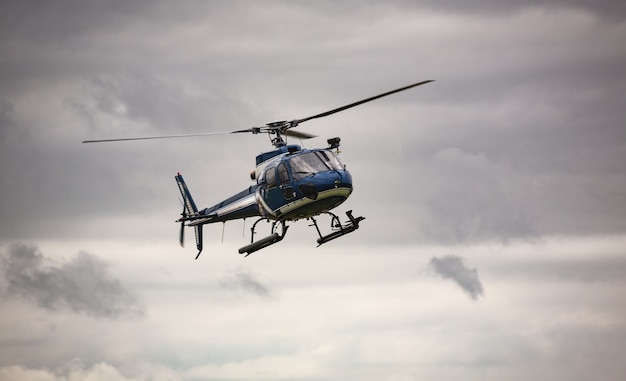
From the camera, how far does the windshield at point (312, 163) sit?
68.2 m

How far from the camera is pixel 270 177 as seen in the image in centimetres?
7025

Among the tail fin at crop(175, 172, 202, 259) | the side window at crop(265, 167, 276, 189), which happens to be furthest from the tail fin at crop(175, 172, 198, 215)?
the side window at crop(265, 167, 276, 189)

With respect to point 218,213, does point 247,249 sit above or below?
below

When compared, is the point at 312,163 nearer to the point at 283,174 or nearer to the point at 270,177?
the point at 283,174

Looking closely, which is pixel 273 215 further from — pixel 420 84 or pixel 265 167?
pixel 420 84

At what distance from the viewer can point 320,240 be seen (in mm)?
69312

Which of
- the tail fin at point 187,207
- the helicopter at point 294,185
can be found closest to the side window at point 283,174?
the helicopter at point 294,185

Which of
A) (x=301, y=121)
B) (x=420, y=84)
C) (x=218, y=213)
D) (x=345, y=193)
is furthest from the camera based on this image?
(x=218, y=213)

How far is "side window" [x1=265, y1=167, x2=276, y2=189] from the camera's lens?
6981 centimetres

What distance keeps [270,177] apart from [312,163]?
343 cm

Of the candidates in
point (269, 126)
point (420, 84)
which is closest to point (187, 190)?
point (269, 126)

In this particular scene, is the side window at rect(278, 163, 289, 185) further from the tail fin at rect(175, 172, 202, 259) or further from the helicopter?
the tail fin at rect(175, 172, 202, 259)

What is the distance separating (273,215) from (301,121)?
6.99 metres

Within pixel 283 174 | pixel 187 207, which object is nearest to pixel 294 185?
pixel 283 174
